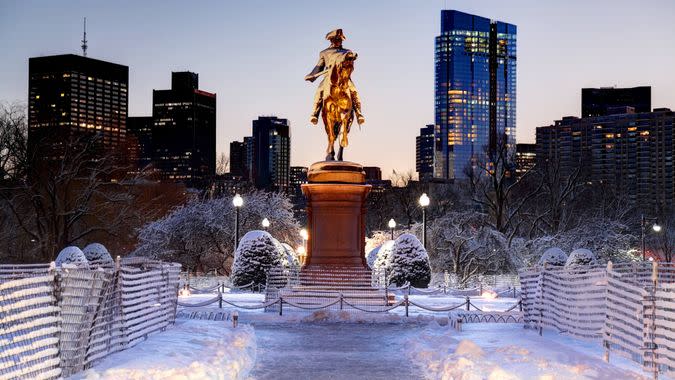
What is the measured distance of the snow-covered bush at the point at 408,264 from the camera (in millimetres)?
37125

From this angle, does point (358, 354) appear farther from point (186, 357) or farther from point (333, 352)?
point (186, 357)

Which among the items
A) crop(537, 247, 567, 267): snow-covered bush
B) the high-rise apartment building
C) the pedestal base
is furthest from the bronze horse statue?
the high-rise apartment building

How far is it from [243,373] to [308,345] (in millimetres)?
4518

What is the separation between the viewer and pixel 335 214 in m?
31.1

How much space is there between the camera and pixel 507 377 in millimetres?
14320

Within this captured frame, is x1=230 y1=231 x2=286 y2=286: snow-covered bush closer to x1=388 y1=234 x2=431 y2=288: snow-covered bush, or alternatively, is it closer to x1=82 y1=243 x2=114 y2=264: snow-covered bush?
x1=388 y1=234 x2=431 y2=288: snow-covered bush

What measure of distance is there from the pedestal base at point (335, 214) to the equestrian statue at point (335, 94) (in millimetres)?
1368

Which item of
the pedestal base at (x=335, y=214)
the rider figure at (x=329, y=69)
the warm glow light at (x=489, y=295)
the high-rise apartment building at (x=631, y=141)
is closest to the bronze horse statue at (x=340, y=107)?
the rider figure at (x=329, y=69)

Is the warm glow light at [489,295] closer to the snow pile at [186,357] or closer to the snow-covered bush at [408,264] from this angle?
the snow-covered bush at [408,264]

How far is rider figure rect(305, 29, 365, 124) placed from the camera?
31.6 metres

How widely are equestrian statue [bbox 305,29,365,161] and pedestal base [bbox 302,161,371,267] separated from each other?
1368 mm

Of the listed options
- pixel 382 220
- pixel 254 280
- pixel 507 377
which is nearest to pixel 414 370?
pixel 507 377

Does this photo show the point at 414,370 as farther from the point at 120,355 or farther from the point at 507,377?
the point at 120,355

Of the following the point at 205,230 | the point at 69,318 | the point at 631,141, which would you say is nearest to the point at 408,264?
the point at 205,230
